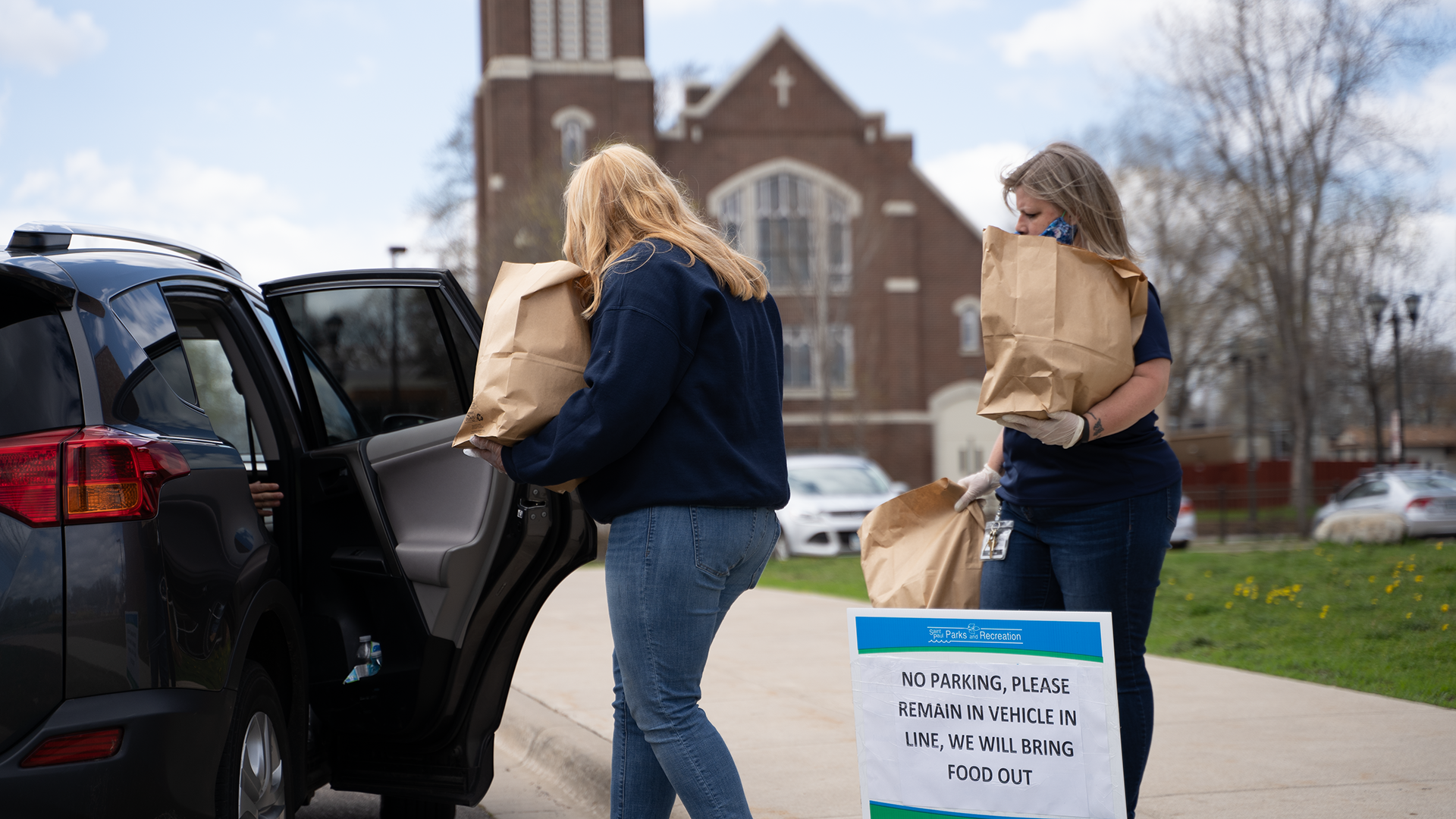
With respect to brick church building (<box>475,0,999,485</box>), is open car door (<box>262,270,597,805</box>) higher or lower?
lower

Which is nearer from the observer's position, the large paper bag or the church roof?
the large paper bag

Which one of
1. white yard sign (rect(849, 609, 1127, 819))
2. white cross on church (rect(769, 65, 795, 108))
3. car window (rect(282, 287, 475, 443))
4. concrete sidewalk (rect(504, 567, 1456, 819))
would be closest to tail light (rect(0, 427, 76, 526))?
car window (rect(282, 287, 475, 443))

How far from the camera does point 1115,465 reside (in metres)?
3.02

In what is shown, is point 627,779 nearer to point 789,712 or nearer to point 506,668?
point 506,668

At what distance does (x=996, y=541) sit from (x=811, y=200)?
130 feet

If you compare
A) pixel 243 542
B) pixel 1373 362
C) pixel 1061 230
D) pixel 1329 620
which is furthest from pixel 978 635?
pixel 1373 362

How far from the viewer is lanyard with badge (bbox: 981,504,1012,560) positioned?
10.4 feet

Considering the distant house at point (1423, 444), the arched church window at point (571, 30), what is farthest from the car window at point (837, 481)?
the distant house at point (1423, 444)

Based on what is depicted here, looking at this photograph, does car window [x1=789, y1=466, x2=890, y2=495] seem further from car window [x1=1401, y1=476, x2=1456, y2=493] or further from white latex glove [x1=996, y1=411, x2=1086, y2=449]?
white latex glove [x1=996, y1=411, x2=1086, y2=449]

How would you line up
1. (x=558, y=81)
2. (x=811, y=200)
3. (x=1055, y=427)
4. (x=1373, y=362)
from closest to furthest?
1. (x=1055, y=427)
2. (x=1373, y=362)
3. (x=558, y=81)
4. (x=811, y=200)

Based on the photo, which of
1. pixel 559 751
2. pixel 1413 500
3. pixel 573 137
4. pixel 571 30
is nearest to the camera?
pixel 559 751

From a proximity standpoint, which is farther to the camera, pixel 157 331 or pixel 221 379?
pixel 221 379

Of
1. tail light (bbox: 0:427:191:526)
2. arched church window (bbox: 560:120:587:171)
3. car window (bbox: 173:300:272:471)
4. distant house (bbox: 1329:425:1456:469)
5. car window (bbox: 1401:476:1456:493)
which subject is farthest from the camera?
distant house (bbox: 1329:425:1456:469)

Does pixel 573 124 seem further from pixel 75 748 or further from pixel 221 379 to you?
pixel 75 748
